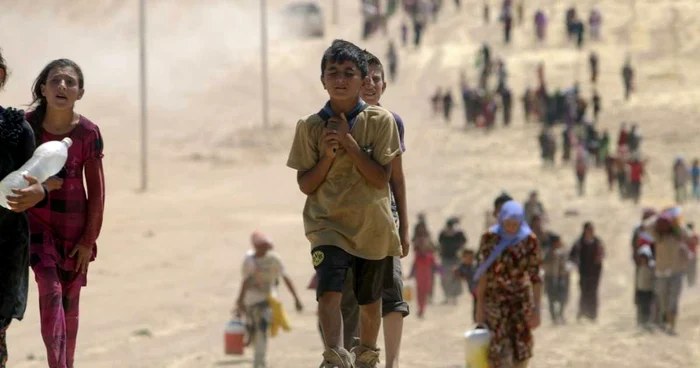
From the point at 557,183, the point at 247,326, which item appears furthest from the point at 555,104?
the point at 247,326

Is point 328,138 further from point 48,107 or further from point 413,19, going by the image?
point 413,19

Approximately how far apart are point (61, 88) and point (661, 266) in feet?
39.9

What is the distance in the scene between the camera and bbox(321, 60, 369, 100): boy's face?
681 cm

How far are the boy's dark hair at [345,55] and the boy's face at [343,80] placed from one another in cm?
2

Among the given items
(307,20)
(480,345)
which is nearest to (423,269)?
(480,345)

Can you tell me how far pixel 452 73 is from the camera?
157ft

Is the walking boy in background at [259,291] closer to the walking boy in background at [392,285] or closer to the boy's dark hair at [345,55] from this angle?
the walking boy in background at [392,285]

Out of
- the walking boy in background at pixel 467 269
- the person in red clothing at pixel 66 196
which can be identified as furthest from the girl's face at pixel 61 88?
the walking boy in background at pixel 467 269

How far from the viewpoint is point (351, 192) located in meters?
6.80

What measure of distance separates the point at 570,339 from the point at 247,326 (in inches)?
191

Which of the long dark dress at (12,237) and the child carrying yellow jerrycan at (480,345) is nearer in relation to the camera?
the long dark dress at (12,237)

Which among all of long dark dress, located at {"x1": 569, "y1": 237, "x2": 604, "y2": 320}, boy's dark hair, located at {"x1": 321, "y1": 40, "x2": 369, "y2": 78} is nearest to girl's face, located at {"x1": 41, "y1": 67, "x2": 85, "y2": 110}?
boy's dark hair, located at {"x1": 321, "y1": 40, "x2": 369, "y2": 78}

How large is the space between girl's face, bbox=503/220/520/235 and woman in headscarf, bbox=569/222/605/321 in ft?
31.8

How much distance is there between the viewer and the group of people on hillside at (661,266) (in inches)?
696
